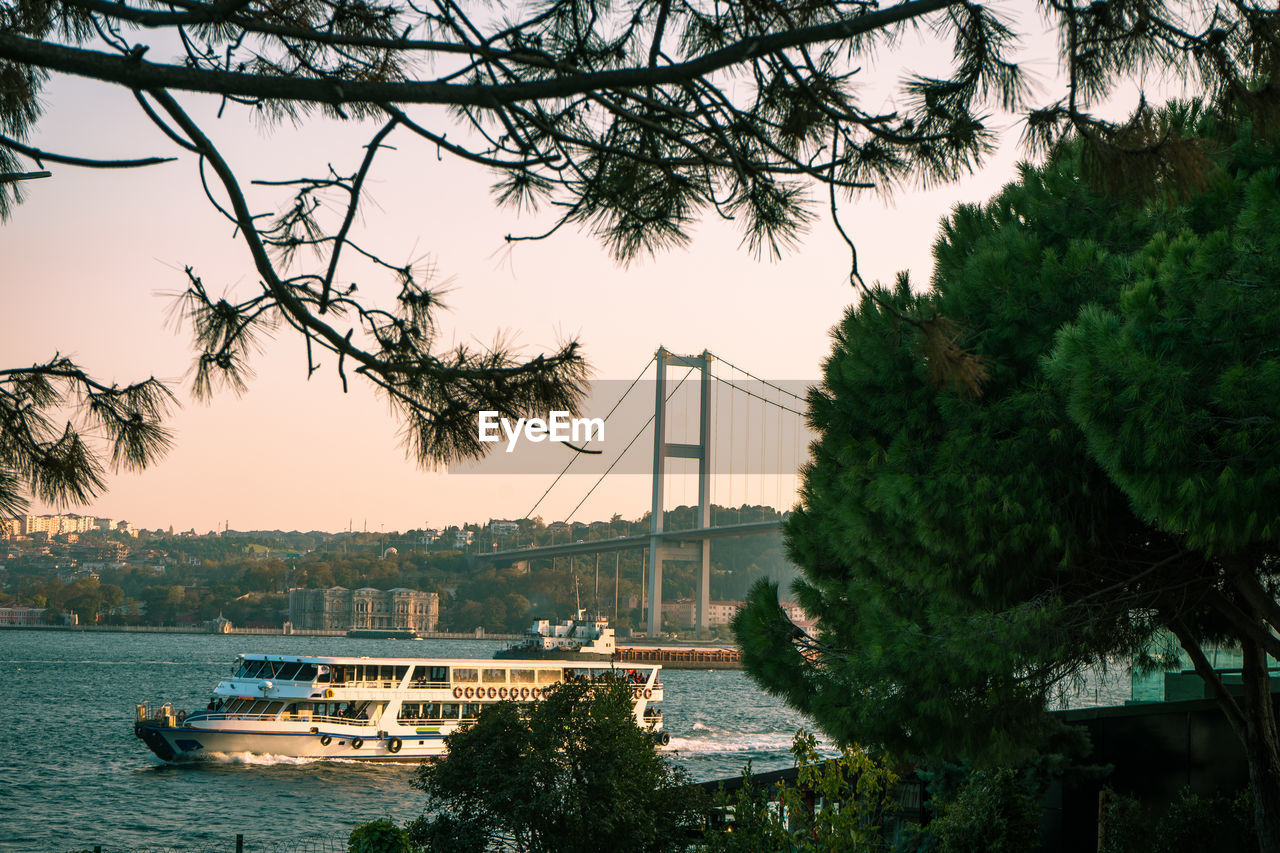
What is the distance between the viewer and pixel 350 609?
96.6 m

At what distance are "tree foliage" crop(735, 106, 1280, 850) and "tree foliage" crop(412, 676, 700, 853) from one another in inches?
86.4

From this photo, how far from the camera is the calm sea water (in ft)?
66.7

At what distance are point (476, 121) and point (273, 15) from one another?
63 centimetres

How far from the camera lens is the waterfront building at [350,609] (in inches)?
3730

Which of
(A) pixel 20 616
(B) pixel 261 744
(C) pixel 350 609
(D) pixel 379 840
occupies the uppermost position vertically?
(C) pixel 350 609

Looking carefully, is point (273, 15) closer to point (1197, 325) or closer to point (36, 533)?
point (36, 533)

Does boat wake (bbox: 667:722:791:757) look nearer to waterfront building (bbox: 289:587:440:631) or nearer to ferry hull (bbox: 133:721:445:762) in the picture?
A: ferry hull (bbox: 133:721:445:762)

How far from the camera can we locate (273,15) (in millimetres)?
3266

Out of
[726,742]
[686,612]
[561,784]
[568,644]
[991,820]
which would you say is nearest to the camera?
[991,820]

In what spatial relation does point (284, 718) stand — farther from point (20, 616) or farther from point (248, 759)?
point (20, 616)

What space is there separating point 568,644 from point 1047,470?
5152 centimetres

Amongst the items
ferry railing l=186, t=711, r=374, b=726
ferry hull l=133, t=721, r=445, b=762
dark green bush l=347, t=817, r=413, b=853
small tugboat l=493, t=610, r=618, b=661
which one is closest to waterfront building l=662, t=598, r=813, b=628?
small tugboat l=493, t=610, r=618, b=661

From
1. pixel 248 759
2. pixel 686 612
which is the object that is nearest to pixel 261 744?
pixel 248 759

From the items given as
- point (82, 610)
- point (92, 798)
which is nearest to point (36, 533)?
point (92, 798)
